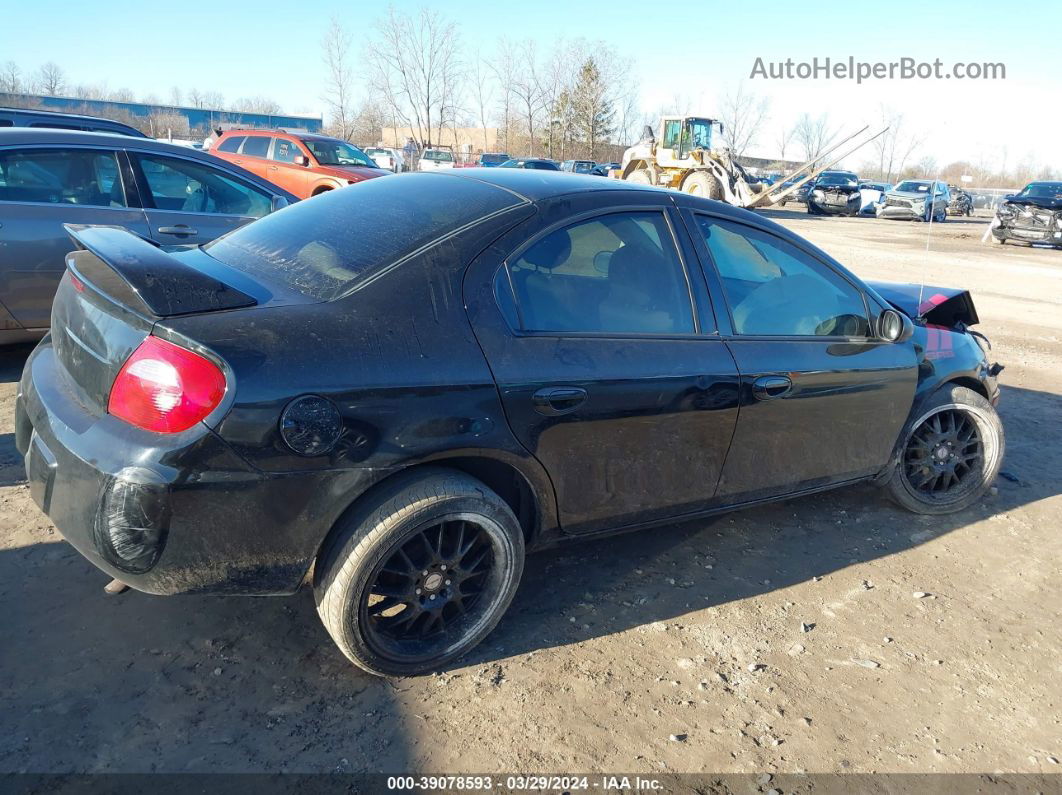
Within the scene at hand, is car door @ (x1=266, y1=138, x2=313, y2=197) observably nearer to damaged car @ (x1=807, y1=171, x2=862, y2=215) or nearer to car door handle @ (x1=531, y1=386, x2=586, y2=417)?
car door handle @ (x1=531, y1=386, x2=586, y2=417)

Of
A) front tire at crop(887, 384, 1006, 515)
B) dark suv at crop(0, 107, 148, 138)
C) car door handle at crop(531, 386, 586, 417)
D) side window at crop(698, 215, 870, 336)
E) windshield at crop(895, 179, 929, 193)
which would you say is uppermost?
dark suv at crop(0, 107, 148, 138)

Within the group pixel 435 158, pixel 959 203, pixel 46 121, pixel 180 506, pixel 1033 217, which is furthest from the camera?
pixel 959 203

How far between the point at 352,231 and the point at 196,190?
3392mm

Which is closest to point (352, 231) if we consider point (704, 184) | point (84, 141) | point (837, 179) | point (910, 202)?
point (84, 141)

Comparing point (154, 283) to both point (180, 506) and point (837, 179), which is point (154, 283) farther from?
point (837, 179)

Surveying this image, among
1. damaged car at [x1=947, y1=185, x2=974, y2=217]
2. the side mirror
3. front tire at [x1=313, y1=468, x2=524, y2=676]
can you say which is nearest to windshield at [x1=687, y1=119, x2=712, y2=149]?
damaged car at [x1=947, y1=185, x2=974, y2=217]

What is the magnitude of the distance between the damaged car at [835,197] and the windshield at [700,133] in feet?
30.7

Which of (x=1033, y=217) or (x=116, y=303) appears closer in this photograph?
(x=116, y=303)

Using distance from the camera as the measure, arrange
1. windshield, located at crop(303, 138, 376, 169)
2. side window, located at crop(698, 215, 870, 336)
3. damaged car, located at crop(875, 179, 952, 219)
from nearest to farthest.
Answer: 1. side window, located at crop(698, 215, 870, 336)
2. windshield, located at crop(303, 138, 376, 169)
3. damaged car, located at crop(875, 179, 952, 219)

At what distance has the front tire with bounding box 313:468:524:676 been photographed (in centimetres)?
237

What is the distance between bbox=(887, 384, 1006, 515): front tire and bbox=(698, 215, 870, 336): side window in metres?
0.81

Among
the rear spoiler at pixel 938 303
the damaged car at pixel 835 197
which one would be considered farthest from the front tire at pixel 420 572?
the damaged car at pixel 835 197

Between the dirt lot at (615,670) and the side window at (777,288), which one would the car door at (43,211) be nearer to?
the dirt lot at (615,670)

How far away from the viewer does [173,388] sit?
2.12m
